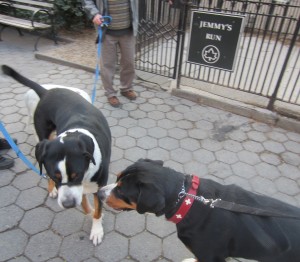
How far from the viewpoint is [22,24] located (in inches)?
299

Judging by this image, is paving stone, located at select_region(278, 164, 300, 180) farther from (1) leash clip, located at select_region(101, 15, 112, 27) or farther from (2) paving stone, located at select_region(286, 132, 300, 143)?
(1) leash clip, located at select_region(101, 15, 112, 27)

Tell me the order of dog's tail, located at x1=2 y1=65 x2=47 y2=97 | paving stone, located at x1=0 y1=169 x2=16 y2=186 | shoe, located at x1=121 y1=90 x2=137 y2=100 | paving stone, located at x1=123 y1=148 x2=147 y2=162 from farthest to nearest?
shoe, located at x1=121 y1=90 x2=137 y2=100 → paving stone, located at x1=123 y1=148 x2=147 y2=162 → paving stone, located at x1=0 y1=169 x2=16 y2=186 → dog's tail, located at x1=2 y1=65 x2=47 y2=97

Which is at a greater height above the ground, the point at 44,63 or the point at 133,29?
the point at 133,29

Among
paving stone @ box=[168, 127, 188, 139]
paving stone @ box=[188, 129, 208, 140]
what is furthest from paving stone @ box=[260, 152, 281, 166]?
paving stone @ box=[168, 127, 188, 139]

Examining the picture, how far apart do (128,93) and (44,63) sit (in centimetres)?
272

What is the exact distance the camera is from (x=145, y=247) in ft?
9.08

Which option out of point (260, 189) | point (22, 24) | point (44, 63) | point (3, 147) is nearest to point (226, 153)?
point (260, 189)

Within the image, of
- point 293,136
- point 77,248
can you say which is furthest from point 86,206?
point 293,136

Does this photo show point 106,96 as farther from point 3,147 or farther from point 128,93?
point 3,147

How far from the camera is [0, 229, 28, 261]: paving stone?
267 centimetres

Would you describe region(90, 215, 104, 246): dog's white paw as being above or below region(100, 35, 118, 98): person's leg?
below

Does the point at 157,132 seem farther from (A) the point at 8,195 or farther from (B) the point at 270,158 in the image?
(A) the point at 8,195

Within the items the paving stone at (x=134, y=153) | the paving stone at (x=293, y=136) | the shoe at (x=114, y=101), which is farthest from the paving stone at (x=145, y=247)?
the paving stone at (x=293, y=136)

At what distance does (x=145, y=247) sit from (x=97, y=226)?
0.51m
